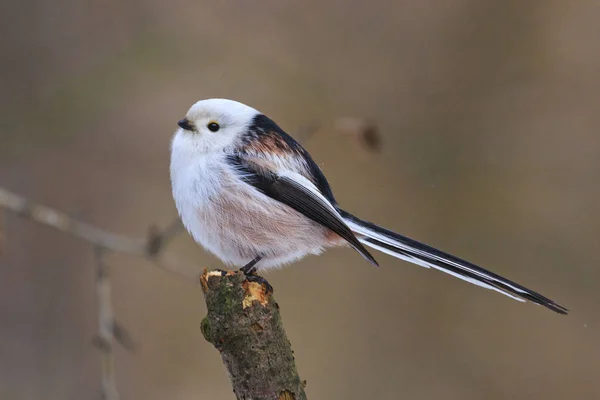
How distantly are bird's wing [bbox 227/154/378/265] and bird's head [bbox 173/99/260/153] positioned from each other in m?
0.10

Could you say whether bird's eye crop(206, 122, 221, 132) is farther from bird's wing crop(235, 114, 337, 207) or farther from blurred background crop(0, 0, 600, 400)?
blurred background crop(0, 0, 600, 400)

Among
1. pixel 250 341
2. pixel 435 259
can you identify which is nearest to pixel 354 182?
pixel 435 259

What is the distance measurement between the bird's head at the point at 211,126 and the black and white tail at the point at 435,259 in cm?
56

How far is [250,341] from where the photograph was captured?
2.39 metres

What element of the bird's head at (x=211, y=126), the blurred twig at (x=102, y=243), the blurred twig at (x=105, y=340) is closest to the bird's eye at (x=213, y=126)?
the bird's head at (x=211, y=126)

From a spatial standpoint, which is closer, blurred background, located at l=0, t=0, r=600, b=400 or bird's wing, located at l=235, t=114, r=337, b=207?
bird's wing, located at l=235, t=114, r=337, b=207

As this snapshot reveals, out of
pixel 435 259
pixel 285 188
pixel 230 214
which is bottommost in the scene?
pixel 435 259

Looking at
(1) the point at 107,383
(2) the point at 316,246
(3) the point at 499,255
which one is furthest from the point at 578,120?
(1) the point at 107,383

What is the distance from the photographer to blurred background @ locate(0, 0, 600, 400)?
5211 mm

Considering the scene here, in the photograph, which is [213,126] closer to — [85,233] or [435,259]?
[85,233]

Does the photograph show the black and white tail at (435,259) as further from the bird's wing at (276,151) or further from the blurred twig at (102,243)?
the blurred twig at (102,243)

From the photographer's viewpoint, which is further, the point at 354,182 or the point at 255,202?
the point at 354,182

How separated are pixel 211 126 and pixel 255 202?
365 millimetres

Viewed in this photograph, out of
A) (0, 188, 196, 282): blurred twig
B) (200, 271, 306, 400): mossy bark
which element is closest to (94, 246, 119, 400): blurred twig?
(0, 188, 196, 282): blurred twig
